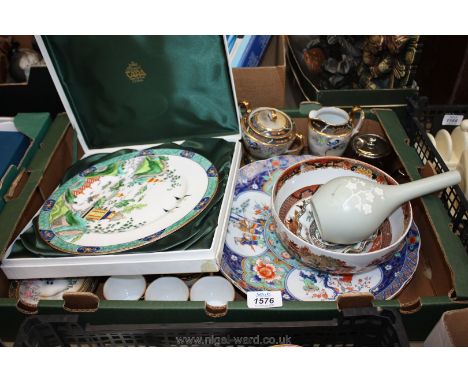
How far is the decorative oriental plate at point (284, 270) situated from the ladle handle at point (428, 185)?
153 millimetres

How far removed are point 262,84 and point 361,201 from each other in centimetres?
55

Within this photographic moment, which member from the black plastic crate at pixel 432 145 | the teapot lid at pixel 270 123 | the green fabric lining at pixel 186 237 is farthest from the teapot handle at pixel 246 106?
the black plastic crate at pixel 432 145

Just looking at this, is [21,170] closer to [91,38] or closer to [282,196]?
[91,38]

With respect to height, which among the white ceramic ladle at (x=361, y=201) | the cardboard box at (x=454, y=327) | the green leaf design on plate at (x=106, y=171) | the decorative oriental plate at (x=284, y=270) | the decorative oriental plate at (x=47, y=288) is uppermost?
the white ceramic ladle at (x=361, y=201)

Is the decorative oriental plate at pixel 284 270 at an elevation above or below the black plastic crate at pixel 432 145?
below

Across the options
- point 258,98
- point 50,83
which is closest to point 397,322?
point 258,98

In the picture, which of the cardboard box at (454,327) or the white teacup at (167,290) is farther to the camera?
the white teacup at (167,290)

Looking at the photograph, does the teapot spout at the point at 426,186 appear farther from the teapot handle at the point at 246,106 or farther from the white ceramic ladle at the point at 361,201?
the teapot handle at the point at 246,106

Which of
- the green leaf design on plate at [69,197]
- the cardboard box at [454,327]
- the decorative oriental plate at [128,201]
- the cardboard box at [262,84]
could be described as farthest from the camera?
the cardboard box at [262,84]

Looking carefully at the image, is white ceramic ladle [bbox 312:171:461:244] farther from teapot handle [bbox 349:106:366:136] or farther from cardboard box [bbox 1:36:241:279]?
teapot handle [bbox 349:106:366:136]

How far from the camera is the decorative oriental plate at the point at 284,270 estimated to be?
0.80m

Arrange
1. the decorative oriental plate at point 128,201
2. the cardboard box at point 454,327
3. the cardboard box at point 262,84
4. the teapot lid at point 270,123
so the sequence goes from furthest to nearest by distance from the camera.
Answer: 1. the cardboard box at point 262,84
2. the teapot lid at point 270,123
3. the decorative oriental plate at point 128,201
4. the cardboard box at point 454,327

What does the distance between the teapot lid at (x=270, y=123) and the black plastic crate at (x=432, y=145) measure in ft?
1.05

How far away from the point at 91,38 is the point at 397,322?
85cm
